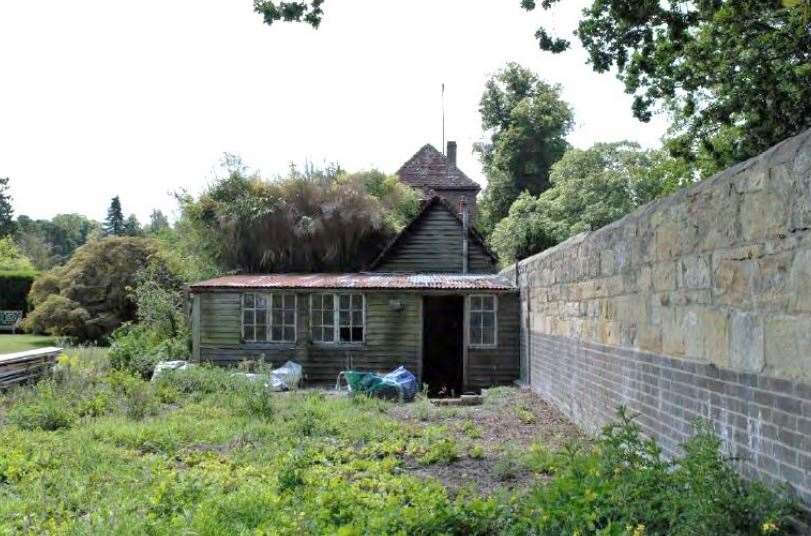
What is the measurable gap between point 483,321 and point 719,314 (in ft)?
40.8

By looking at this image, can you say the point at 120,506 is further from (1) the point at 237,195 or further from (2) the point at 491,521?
(1) the point at 237,195

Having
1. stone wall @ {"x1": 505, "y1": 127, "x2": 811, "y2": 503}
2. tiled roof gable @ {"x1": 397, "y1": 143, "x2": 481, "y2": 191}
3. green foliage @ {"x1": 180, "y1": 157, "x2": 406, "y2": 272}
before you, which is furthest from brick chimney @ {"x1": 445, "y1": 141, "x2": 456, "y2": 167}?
stone wall @ {"x1": 505, "y1": 127, "x2": 811, "y2": 503}

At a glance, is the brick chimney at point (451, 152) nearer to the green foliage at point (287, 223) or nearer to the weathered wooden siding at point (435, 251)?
the green foliage at point (287, 223)

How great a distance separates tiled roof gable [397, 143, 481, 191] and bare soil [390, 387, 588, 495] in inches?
785

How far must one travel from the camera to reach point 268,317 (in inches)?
728

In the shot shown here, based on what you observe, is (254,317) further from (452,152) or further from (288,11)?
(452,152)

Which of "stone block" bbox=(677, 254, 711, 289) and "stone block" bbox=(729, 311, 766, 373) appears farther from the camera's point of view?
"stone block" bbox=(677, 254, 711, 289)

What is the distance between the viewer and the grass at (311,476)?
466 centimetres

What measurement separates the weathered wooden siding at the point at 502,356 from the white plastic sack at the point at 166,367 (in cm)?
650

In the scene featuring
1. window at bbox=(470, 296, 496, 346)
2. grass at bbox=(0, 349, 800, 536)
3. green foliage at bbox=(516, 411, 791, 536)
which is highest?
window at bbox=(470, 296, 496, 346)

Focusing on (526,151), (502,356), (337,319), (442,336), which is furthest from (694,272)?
(526,151)

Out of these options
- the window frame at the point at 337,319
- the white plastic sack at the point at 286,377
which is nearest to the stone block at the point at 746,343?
the white plastic sack at the point at 286,377

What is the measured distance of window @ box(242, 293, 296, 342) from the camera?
1847 centimetres

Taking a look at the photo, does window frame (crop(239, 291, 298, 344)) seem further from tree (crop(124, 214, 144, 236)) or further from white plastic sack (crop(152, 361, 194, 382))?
tree (crop(124, 214, 144, 236))
